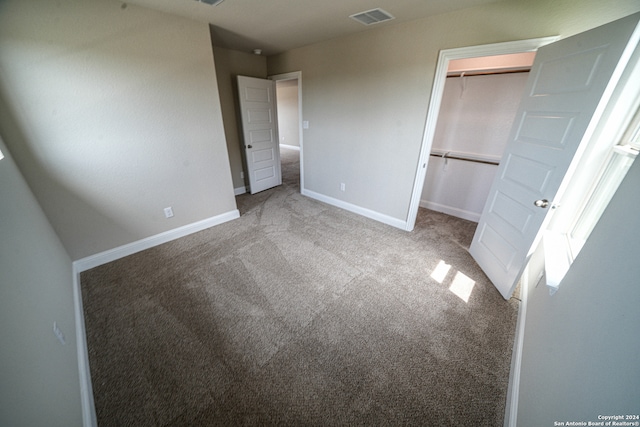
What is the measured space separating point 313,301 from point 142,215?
2139mm

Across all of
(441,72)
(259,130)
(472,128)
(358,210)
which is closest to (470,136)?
(472,128)

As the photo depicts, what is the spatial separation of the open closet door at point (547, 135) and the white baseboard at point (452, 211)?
4.10 feet

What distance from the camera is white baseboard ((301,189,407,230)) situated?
3096 millimetres

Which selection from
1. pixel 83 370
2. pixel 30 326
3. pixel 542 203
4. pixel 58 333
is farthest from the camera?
pixel 542 203

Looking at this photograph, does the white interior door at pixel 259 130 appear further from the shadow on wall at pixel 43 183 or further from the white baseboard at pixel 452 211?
the white baseboard at pixel 452 211

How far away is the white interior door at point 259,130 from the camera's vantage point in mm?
3622

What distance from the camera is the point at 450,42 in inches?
84.9

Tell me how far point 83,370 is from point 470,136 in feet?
14.5

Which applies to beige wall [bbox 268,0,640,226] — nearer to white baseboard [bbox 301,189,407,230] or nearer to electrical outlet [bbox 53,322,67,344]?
white baseboard [bbox 301,189,407,230]

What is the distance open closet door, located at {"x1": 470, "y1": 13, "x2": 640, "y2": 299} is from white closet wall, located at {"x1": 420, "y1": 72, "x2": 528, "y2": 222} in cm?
117

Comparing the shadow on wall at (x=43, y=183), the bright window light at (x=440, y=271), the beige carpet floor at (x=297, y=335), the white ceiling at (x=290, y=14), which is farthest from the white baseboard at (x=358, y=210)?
the shadow on wall at (x=43, y=183)

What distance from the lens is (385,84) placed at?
8.70ft

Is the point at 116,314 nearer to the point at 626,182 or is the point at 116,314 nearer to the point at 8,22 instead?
the point at 8,22

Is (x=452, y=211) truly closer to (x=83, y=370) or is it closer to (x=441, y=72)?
(x=441, y=72)
